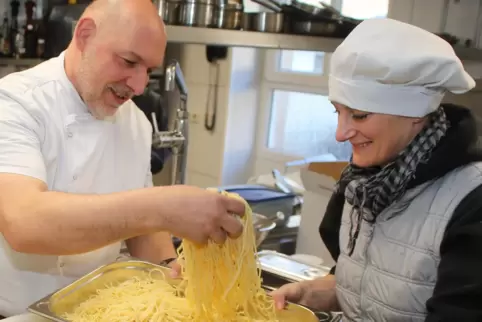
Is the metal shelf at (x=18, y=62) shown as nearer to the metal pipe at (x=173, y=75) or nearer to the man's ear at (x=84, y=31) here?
the metal pipe at (x=173, y=75)

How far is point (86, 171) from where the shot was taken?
1558mm

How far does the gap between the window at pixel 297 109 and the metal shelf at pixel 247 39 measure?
1.39m

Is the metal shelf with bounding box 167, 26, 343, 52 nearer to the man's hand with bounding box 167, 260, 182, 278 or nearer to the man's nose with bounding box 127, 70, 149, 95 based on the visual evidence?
the man's nose with bounding box 127, 70, 149, 95

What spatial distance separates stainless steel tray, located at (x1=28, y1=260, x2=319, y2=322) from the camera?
46.8 inches

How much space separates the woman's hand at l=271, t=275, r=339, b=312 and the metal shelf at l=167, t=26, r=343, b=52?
37.0 inches

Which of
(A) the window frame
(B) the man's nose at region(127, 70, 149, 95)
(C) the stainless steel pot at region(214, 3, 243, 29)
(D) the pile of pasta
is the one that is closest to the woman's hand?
(D) the pile of pasta

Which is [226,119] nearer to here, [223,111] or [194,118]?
[223,111]

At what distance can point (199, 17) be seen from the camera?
2.18 m

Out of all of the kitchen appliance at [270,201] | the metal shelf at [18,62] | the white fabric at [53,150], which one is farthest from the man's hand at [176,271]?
the metal shelf at [18,62]

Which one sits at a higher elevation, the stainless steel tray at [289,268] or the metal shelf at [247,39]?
the metal shelf at [247,39]

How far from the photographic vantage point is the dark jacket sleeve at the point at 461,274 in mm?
1044

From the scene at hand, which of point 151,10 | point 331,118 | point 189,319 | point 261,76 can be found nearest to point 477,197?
point 189,319

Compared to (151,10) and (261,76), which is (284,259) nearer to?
(151,10)

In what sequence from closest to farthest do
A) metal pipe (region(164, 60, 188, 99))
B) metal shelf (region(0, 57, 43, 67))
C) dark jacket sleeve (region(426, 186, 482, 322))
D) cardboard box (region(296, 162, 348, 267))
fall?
dark jacket sleeve (region(426, 186, 482, 322)) → metal pipe (region(164, 60, 188, 99)) → cardboard box (region(296, 162, 348, 267)) → metal shelf (region(0, 57, 43, 67))
